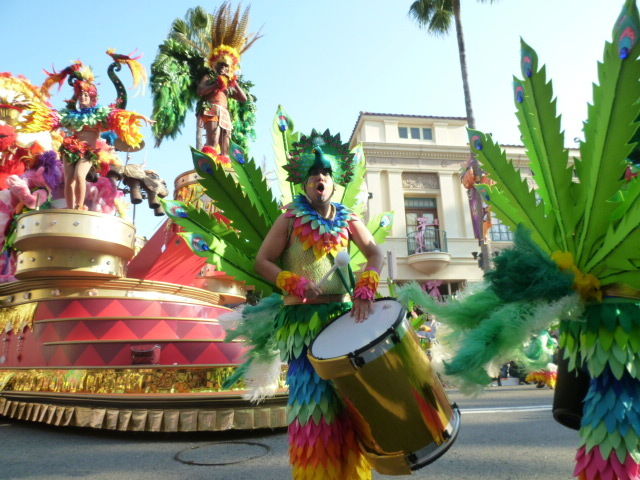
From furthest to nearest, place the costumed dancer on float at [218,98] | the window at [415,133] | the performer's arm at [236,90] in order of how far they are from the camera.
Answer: the window at [415,133], the performer's arm at [236,90], the costumed dancer on float at [218,98]

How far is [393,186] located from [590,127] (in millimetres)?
17742

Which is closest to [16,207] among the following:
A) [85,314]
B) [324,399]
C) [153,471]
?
[85,314]

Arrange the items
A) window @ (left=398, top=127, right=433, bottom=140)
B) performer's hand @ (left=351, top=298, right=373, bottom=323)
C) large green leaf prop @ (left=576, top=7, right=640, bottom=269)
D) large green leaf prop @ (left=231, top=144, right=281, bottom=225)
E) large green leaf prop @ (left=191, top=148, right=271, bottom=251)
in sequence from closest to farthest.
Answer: large green leaf prop @ (left=576, top=7, right=640, bottom=269)
performer's hand @ (left=351, top=298, right=373, bottom=323)
large green leaf prop @ (left=191, top=148, right=271, bottom=251)
large green leaf prop @ (left=231, top=144, right=281, bottom=225)
window @ (left=398, top=127, right=433, bottom=140)

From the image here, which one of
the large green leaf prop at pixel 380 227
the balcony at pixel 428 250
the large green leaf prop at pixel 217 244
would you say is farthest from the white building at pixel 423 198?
the large green leaf prop at pixel 217 244

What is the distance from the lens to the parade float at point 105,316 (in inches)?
158

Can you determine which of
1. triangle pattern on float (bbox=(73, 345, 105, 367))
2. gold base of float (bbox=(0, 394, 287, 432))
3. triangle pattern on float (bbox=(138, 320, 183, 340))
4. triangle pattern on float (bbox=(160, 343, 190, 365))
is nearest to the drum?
gold base of float (bbox=(0, 394, 287, 432))

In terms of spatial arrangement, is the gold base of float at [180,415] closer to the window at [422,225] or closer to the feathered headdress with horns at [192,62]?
the feathered headdress with horns at [192,62]

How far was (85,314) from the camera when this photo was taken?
4828 mm

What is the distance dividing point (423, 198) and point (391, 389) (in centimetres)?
1867

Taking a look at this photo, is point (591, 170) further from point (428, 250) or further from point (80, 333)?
point (428, 250)

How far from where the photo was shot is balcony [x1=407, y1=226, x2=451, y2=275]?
18.0 metres

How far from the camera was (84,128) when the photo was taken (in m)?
5.20

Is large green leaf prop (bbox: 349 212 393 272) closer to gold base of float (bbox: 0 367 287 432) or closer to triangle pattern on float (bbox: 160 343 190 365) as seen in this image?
gold base of float (bbox: 0 367 287 432)

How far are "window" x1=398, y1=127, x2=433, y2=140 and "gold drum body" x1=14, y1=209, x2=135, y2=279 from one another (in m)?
17.4
